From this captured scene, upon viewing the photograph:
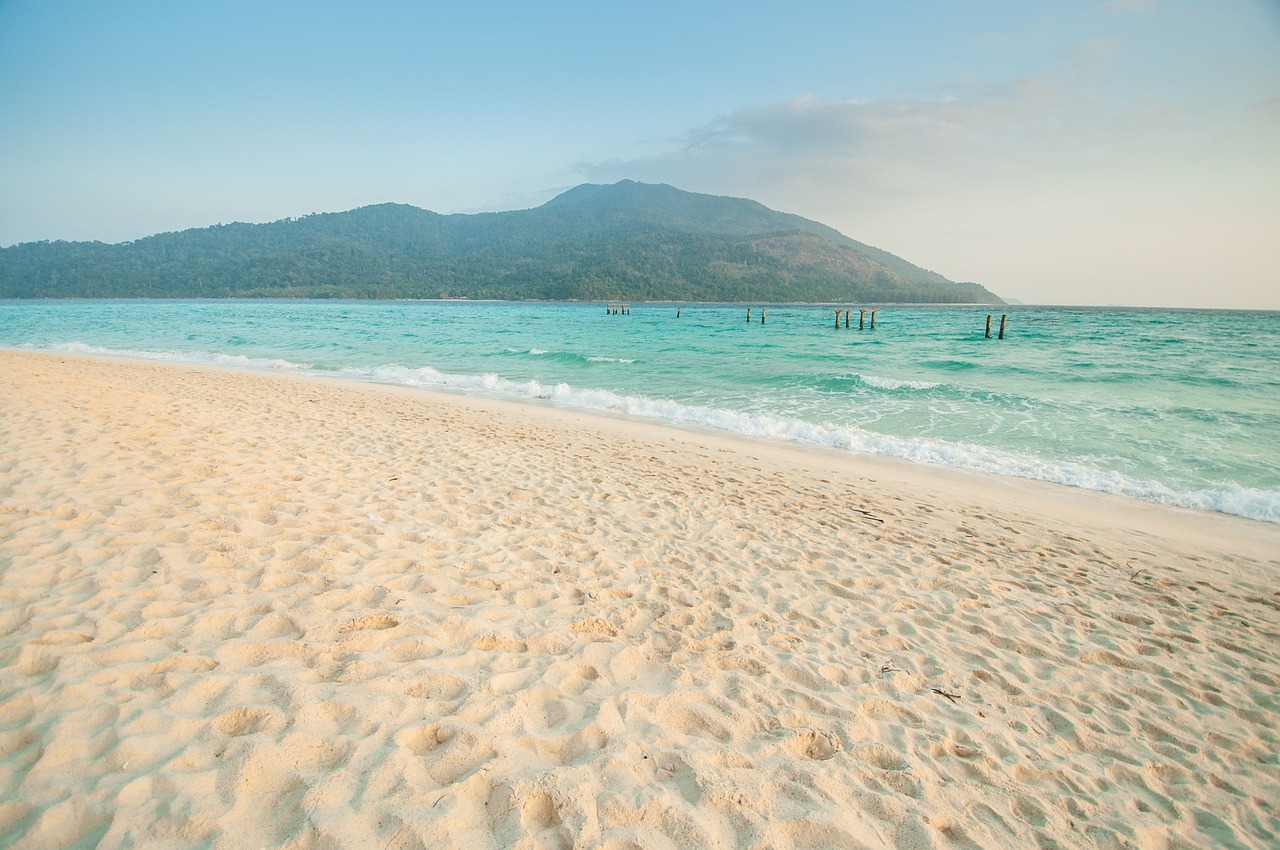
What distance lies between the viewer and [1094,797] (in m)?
2.47

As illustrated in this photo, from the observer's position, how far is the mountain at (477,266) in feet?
402

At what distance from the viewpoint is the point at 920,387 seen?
16953 millimetres

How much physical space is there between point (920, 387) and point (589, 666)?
16798 mm

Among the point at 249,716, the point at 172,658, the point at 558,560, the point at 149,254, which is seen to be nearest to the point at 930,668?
the point at 558,560

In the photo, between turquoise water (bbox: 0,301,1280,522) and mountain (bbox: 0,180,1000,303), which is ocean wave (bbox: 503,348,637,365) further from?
mountain (bbox: 0,180,1000,303)

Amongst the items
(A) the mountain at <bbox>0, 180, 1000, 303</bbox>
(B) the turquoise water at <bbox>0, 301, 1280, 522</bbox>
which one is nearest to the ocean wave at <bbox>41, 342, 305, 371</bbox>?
(B) the turquoise water at <bbox>0, 301, 1280, 522</bbox>

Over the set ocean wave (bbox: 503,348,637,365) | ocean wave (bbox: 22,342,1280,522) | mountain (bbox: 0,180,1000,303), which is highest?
mountain (bbox: 0,180,1000,303)

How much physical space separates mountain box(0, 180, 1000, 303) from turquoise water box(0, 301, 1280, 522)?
88.2 metres

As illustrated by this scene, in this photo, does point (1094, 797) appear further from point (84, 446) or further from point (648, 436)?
point (84, 446)

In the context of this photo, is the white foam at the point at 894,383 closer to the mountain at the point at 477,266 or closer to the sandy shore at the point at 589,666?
the sandy shore at the point at 589,666

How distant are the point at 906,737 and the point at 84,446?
818cm

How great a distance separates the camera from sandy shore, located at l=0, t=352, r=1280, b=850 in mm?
2082

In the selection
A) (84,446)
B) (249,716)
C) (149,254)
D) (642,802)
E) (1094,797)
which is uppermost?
(149,254)

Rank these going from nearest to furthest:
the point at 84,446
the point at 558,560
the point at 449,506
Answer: the point at 558,560, the point at 449,506, the point at 84,446
